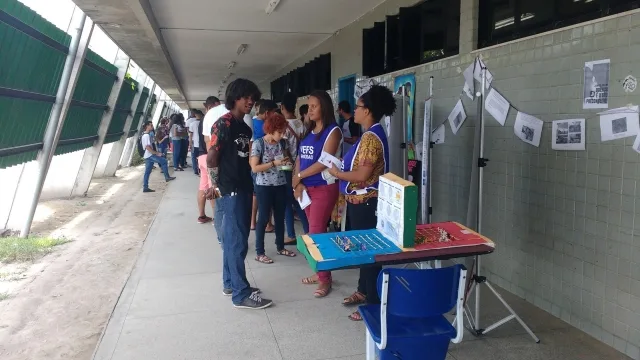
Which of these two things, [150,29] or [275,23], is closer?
[150,29]

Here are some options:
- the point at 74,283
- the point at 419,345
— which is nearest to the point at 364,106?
the point at 419,345

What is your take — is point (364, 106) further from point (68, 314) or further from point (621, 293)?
point (68, 314)

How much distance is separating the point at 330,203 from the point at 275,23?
4.67 meters

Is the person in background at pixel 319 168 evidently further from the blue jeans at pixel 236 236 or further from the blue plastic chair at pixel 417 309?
the blue plastic chair at pixel 417 309

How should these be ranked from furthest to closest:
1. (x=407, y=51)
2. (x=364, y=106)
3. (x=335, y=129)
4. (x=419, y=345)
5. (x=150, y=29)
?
(x=150, y=29) < (x=407, y=51) < (x=335, y=129) < (x=364, y=106) < (x=419, y=345)

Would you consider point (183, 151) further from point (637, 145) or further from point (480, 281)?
point (637, 145)

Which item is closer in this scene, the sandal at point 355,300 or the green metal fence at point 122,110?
the sandal at point 355,300

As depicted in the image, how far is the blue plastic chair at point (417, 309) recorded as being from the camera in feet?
6.53

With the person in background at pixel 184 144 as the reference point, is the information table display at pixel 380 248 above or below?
below

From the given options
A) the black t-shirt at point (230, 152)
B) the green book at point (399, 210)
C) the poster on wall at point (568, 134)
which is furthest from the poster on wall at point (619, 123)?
the black t-shirt at point (230, 152)

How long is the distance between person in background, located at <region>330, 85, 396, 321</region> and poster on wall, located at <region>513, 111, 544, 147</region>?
1036mm

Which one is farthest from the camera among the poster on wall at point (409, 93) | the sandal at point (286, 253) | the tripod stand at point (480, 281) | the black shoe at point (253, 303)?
the poster on wall at point (409, 93)

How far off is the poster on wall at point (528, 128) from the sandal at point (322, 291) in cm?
191

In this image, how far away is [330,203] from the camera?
12.4 feet
